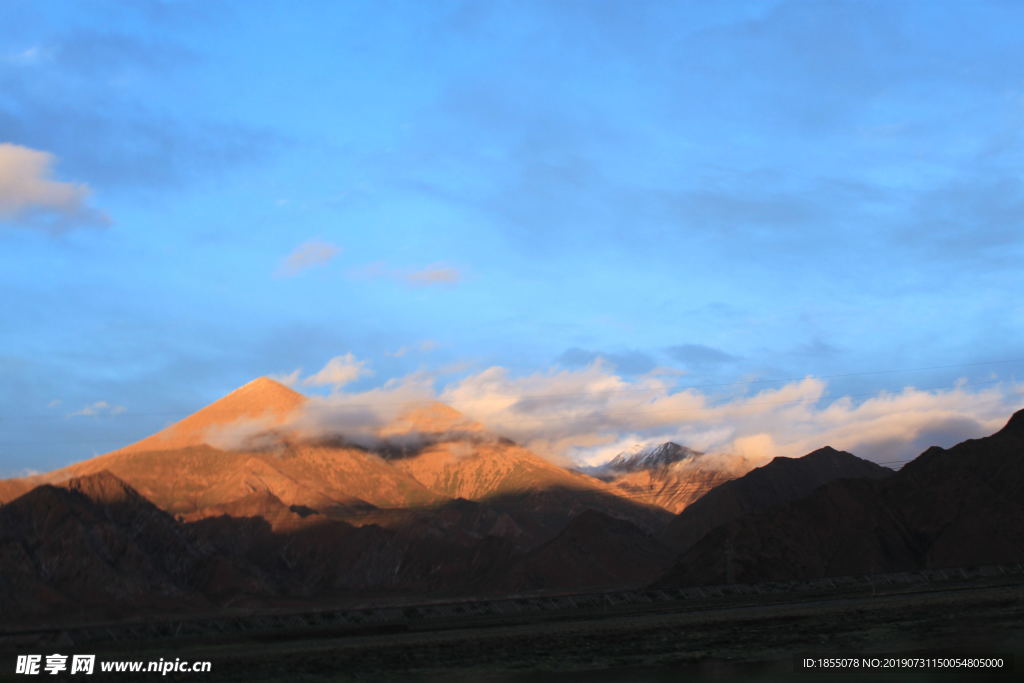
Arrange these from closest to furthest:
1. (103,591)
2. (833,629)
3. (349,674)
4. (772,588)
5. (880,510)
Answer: (349,674) → (833,629) → (772,588) → (880,510) → (103,591)

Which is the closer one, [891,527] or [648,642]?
[648,642]

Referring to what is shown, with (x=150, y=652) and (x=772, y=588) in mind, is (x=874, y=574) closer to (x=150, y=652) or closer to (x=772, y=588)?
(x=772, y=588)

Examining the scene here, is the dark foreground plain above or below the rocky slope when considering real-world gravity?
below

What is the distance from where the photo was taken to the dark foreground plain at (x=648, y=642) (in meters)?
53.6

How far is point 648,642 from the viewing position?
7350cm

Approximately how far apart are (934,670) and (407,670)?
32.3 metres

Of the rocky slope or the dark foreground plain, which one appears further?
the rocky slope

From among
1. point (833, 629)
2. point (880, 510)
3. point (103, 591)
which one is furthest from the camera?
point (103, 591)

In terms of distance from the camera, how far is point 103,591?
192625 millimetres

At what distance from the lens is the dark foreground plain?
176ft

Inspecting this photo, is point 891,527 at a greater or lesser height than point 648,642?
greater

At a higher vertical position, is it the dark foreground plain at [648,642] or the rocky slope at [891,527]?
the rocky slope at [891,527]

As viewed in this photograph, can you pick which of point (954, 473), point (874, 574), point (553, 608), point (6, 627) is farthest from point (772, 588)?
point (6, 627)

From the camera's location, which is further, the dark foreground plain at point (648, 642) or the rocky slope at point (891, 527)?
the rocky slope at point (891, 527)
